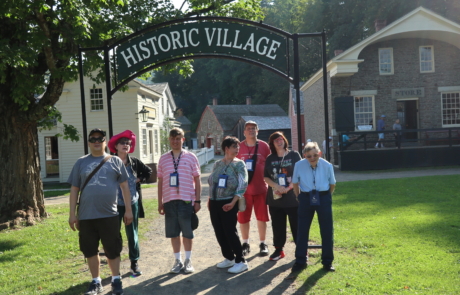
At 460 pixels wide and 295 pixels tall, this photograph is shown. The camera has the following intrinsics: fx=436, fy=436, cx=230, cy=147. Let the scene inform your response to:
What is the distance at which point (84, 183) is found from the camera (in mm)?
4852

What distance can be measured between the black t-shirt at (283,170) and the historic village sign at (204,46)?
117 cm

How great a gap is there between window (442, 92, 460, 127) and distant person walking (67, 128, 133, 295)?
74.5ft

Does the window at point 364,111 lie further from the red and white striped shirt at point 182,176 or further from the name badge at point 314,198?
the red and white striped shirt at point 182,176

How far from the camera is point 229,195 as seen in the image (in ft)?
18.6

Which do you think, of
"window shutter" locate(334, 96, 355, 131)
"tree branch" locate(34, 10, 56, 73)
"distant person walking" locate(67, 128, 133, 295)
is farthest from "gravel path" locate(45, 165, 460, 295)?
"window shutter" locate(334, 96, 355, 131)

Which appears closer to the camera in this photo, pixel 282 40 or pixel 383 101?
pixel 282 40

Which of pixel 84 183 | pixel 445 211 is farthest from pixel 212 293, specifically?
pixel 445 211

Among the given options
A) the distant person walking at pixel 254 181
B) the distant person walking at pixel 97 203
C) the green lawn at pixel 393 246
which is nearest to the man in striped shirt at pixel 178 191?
the distant person walking at pixel 97 203

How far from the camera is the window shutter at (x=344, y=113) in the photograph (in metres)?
21.4

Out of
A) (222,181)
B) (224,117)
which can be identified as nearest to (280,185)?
(222,181)

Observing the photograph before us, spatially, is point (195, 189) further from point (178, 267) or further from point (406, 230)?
point (406, 230)

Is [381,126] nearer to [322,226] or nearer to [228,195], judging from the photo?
[322,226]

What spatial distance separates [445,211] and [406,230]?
2.17 m

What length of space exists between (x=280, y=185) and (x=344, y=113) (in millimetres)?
16407
